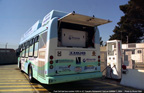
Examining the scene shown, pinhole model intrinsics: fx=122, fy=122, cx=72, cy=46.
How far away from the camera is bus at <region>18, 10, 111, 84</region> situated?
4.93m

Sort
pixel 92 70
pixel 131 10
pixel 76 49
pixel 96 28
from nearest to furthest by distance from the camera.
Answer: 1. pixel 76 49
2. pixel 92 70
3. pixel 96 28
4. pixel 131 10

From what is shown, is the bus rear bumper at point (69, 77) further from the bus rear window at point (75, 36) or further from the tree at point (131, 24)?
the tree at point (131, 24)

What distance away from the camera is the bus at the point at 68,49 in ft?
16.2

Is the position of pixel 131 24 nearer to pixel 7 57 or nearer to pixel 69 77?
pixel 7 57

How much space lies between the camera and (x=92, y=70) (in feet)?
19.8

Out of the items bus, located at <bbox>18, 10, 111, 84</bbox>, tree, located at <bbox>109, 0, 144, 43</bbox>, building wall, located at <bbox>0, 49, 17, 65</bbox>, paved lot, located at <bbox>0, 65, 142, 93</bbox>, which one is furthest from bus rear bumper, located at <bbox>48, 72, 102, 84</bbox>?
tree, located at <bbox>109, 0, 144, 43</bbox>

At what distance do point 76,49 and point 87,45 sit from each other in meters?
0.92

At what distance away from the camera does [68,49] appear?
212 inches

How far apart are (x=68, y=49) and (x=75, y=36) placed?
2.92ft

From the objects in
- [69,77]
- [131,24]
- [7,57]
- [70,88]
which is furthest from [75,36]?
[131,24]

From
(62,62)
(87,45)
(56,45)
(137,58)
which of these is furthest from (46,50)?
(137,58)

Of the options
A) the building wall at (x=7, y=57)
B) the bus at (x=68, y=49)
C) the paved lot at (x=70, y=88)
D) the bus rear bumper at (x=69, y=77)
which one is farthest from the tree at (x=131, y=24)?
the bus rear bumper at (x=69, y=77)

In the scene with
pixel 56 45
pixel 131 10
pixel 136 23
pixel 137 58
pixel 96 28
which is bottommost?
pixel 137 58

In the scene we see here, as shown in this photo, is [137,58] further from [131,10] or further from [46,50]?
[46,50]
